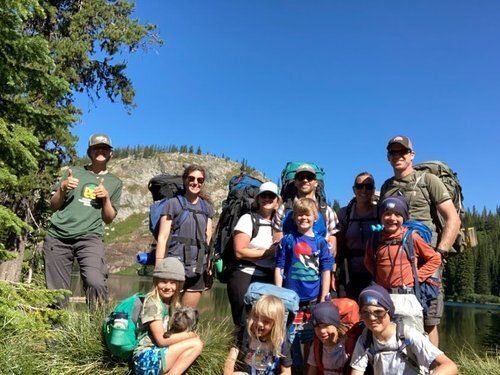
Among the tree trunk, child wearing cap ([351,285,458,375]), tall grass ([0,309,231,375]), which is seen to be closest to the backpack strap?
child wearing cap ([351,285,458,375])

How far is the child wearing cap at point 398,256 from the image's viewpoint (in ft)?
12.7

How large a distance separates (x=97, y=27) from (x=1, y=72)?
29.5ft

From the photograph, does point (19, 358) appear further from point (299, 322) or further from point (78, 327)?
point (299, 322)

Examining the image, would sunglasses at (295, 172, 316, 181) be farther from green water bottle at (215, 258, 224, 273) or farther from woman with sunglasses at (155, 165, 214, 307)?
green water bottle at (215, 258, 224, 273)

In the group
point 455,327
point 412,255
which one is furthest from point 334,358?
point 455,327

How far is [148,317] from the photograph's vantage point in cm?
390

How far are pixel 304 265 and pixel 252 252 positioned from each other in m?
0.59

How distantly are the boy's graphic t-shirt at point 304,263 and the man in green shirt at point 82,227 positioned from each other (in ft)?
6.62

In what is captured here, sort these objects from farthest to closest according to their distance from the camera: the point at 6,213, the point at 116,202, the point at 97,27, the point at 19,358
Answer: the point at 97,27, the point at 116,202, the point at 6,213, the point at 19,358

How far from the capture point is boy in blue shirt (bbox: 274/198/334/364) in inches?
166

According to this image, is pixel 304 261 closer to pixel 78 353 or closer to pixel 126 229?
pixel 78 353

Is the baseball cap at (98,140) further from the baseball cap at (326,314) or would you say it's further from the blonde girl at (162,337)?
the baseball cap at (326,314)

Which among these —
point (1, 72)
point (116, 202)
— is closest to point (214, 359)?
point (116, 202)

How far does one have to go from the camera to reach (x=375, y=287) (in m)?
3.57
